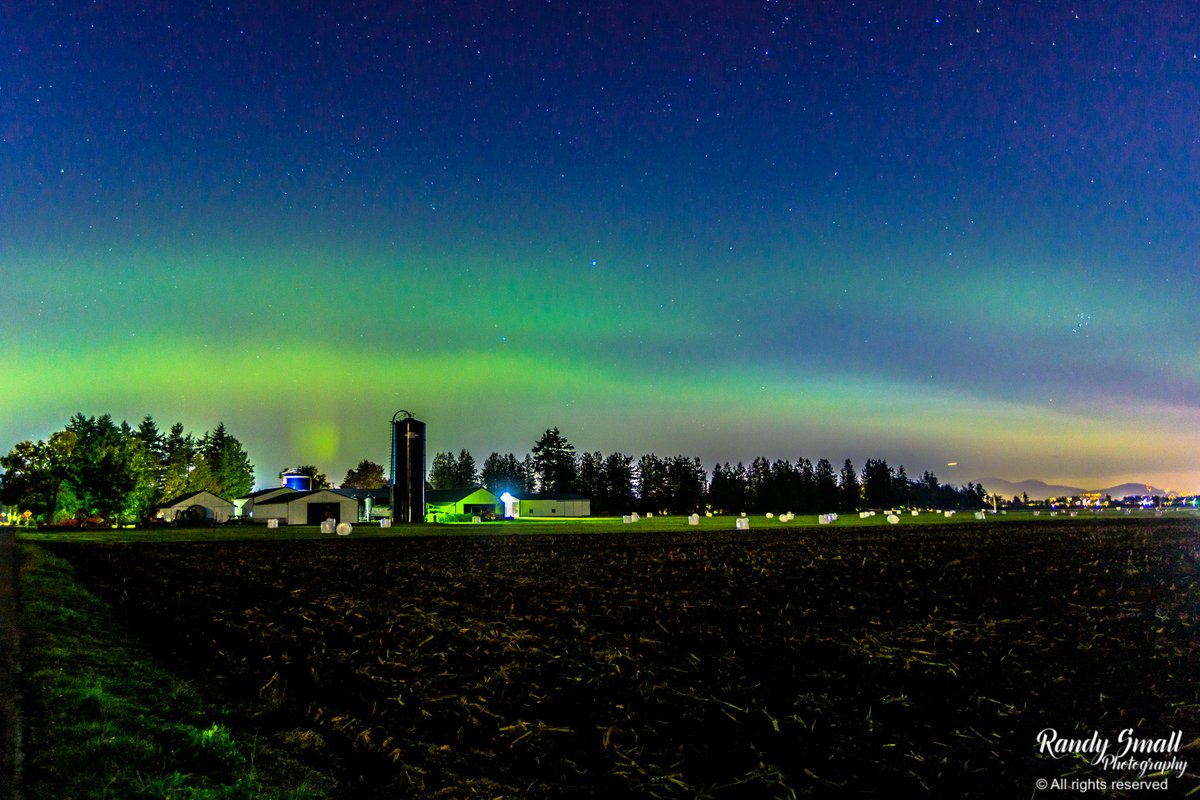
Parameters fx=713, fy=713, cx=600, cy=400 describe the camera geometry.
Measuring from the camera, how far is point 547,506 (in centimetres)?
12238

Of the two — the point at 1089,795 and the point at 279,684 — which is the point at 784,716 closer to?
the point at 1089,795

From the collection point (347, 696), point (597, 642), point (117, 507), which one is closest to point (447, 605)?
point (597, 642)

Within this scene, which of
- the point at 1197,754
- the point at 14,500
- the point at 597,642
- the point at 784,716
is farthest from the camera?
the point at 14,500

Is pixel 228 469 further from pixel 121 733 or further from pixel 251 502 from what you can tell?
pixel 121 733

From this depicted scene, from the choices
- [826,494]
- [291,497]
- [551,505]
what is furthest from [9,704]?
[826,494]

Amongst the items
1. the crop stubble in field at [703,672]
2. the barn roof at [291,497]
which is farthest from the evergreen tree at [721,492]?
the crop stubble in field at [703,672]

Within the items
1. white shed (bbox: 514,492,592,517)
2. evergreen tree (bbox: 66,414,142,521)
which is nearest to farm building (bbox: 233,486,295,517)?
evergreen tree (bbox: 66,414,142,521)

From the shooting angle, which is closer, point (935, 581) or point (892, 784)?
point (892, 784)

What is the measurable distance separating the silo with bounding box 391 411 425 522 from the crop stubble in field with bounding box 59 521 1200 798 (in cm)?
4954

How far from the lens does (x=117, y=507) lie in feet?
295

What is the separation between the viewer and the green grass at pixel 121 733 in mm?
6629

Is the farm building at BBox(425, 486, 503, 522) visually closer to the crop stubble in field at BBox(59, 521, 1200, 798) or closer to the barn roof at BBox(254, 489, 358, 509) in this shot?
the barn roof at BBox(254, 489, 358, 509)

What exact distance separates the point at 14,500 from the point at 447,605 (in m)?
111

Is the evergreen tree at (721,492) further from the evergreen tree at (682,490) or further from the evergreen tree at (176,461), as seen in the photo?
the evergreen tree at (176,461)
